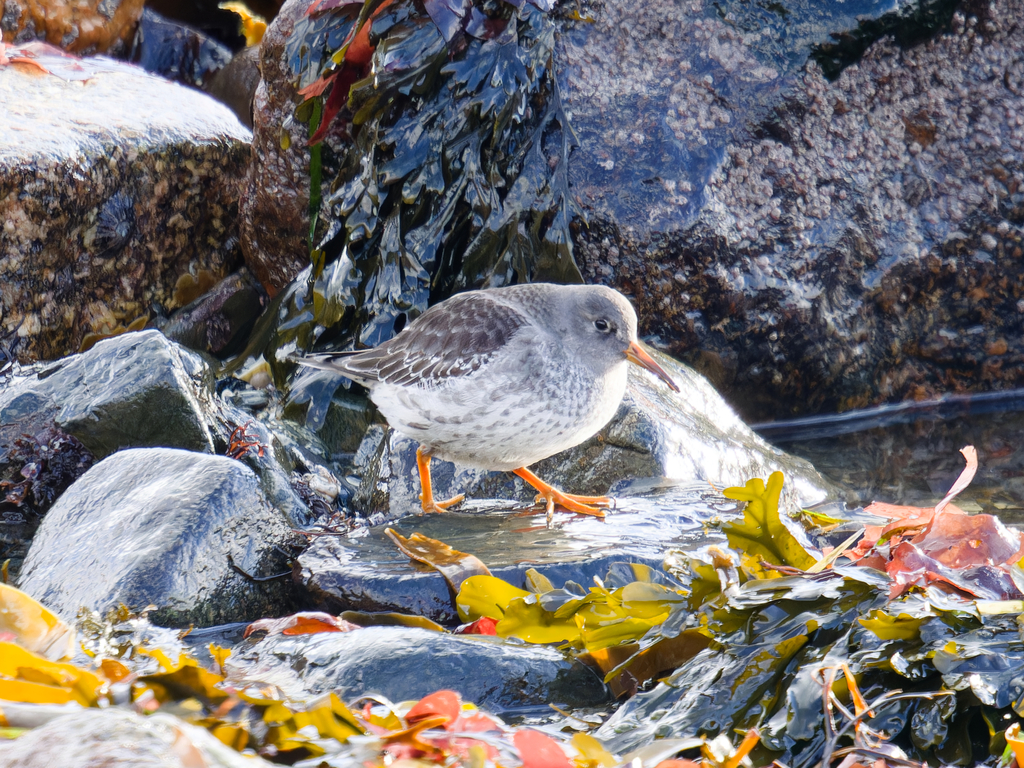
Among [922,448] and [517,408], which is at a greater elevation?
[517,408]

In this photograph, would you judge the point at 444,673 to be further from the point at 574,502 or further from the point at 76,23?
the point at 76,23

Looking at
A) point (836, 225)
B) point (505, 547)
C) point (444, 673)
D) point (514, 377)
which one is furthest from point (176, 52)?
A: point (444, 673)

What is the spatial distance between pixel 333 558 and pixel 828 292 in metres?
3.83

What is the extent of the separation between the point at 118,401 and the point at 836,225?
4.37m

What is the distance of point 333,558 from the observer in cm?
354

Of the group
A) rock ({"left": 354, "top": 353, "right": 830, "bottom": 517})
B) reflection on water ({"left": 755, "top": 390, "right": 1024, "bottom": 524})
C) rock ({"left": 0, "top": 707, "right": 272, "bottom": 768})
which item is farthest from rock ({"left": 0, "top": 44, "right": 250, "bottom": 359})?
rock ({"left": 0, "top": 707, "right": 272, "bottom": 768})

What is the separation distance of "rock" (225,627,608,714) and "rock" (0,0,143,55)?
8621 mm

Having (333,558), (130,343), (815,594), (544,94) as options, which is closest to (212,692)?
(815,594)

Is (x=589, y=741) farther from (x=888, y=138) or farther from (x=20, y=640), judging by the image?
(x=888, y=138)

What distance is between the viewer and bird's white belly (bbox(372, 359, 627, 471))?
4035mm

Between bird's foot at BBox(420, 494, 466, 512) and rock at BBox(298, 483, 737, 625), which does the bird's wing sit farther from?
rock at BBox(298, 483, 737, 625)

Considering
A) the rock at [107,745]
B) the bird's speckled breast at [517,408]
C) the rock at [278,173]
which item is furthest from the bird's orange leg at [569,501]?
the rock at [278,173]

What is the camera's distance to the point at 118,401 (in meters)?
4.53

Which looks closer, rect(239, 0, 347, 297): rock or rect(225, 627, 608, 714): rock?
rect(225, 627, 608, 714): rock
